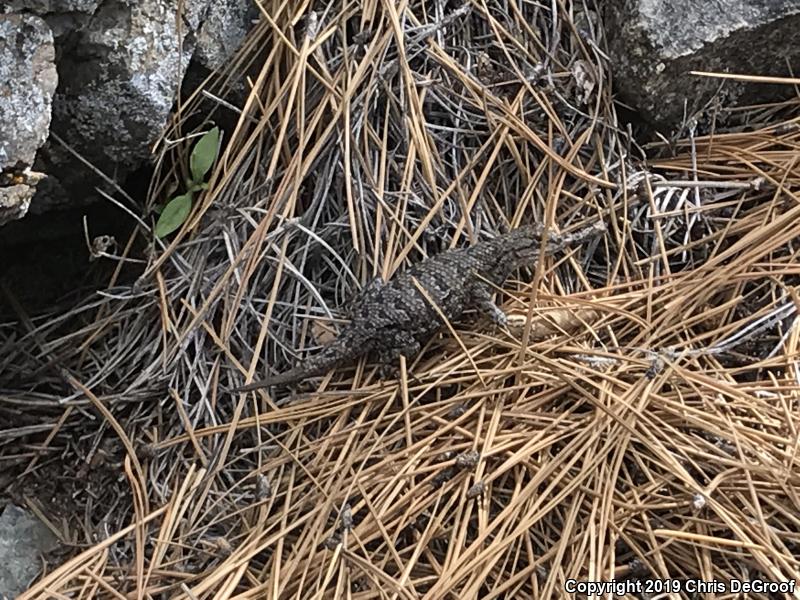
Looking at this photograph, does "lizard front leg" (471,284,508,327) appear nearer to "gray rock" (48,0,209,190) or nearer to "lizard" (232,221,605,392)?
"lizard" (232,221,605,392)

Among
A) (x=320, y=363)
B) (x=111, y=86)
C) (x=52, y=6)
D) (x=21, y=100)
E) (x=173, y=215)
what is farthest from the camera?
(x=173, y=215)

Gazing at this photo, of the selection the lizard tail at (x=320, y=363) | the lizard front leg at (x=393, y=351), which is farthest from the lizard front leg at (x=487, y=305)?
the lizard tail at (x=320, y=363)

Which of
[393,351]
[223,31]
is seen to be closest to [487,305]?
[393,351]

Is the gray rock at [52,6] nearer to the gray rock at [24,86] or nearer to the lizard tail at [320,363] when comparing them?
the gray rock at [24,86]

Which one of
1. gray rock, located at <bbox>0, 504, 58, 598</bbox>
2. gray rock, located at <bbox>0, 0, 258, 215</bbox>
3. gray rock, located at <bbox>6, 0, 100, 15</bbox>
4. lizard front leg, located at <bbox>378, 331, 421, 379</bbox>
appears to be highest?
gray rock, located at <bbox>6, 0, 100, 15</bbox>

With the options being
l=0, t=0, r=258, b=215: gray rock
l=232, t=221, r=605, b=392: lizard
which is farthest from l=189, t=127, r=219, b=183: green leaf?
l=232, t=221, r=605, b=392: lizard

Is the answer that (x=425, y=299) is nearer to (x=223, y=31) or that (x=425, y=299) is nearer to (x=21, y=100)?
(x=223, y=31)

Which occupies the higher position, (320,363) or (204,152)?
(204,152)
